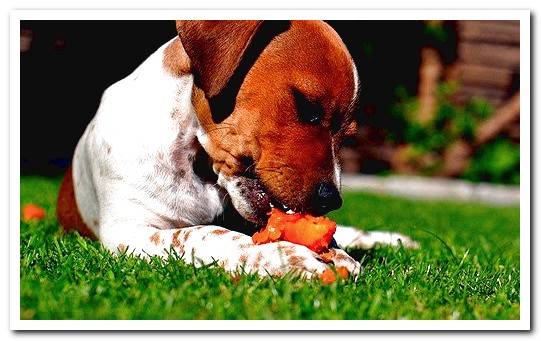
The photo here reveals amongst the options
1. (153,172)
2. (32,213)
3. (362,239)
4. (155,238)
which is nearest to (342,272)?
(155,238)

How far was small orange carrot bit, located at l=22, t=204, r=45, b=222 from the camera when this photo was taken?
18.6ft

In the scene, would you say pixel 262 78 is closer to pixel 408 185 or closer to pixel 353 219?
pixel 353 219

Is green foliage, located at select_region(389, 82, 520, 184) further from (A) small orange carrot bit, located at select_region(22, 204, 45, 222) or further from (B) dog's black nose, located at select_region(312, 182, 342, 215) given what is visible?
(B) dog's black nose, located at select_region(312, 182, 342, 215)

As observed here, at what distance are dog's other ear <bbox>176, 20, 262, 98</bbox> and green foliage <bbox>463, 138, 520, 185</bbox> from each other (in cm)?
934

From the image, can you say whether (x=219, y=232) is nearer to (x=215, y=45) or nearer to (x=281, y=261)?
(x=281, y=261)

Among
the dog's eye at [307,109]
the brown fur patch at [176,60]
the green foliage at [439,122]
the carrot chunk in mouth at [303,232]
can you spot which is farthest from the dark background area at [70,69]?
the green foliage at [439,122]

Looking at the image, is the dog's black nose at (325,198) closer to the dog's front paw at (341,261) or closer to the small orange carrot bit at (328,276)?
the dog's front paw at (341,261)

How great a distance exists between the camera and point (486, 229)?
789 centimetres

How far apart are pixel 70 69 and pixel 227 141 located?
360cm

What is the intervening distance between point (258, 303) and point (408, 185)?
914 cm

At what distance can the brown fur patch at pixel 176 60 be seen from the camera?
4.08 metres

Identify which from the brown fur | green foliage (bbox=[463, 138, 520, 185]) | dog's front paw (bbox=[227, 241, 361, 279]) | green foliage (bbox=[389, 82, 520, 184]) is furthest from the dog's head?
green foliage (bbox=[463, 138, 520, 185])

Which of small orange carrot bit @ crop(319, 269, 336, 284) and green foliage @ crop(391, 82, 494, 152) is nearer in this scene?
small orange carrot bit @ crop(319, 269, 336, 284)
